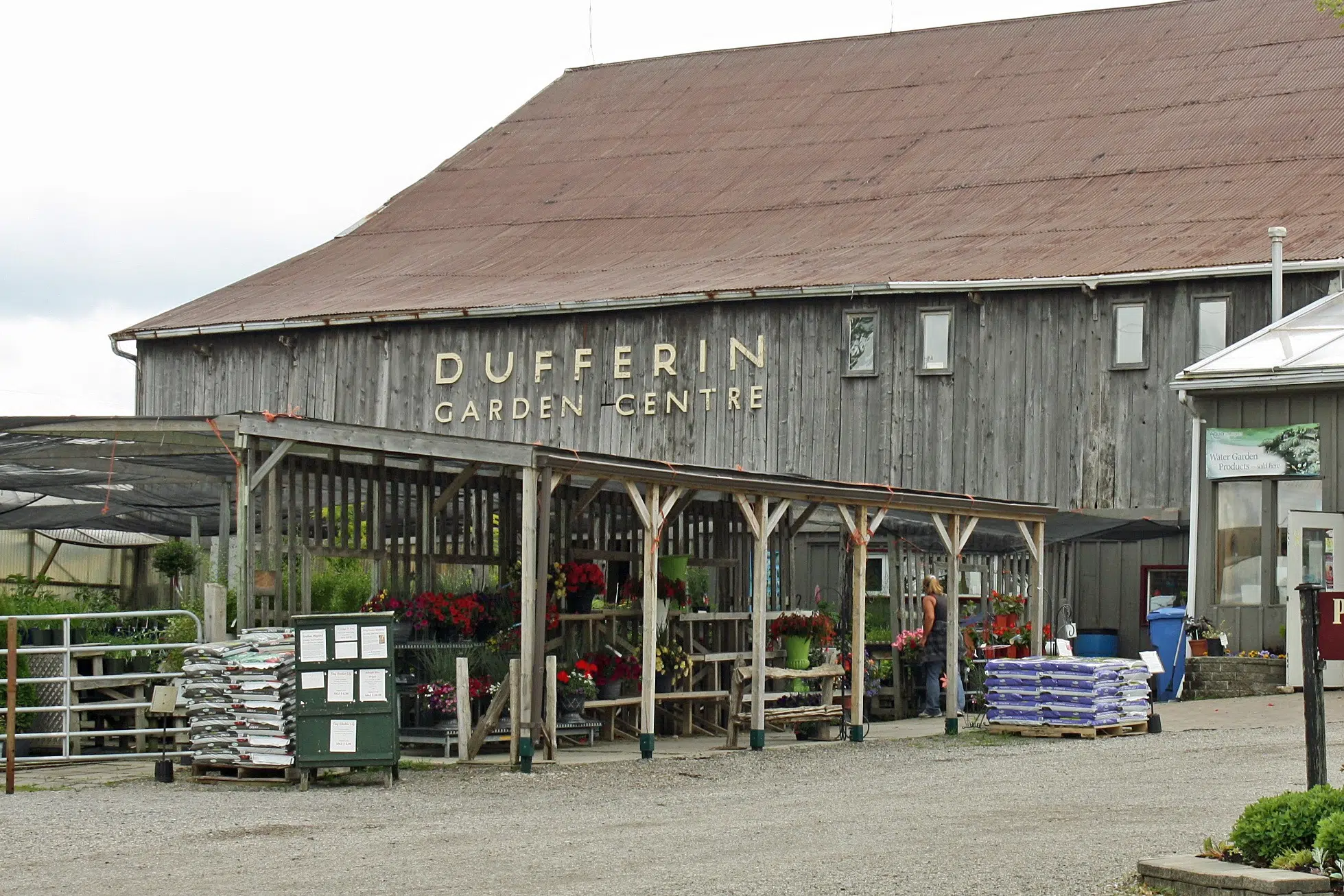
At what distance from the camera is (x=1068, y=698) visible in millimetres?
18328

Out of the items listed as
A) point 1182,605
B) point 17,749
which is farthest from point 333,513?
point 1182,605

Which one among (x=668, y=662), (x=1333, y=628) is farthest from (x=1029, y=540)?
(x=1333, y=628)

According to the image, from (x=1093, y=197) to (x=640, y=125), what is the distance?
10410 mm

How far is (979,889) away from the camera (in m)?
8.94

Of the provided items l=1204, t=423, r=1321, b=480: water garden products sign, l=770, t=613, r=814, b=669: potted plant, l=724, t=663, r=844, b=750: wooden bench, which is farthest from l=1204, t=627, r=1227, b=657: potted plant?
l=770, t=613, r=814, b=669: potted plant

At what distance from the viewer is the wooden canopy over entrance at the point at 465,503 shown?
15.0 m

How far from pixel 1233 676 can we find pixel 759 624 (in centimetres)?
777

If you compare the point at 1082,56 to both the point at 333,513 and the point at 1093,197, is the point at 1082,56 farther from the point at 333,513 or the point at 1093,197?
the point at 333,513

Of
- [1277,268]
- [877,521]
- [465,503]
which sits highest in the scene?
[1277,268]

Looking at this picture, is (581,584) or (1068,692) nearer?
(581,584)

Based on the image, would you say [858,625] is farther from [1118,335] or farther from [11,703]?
[1118,335]

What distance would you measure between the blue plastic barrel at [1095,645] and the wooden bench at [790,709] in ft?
25.3

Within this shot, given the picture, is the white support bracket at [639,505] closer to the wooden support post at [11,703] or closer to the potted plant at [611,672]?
the potted plant at [611,672]

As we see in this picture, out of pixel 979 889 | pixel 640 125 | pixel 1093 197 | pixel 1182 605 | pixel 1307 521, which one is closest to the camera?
pixel 979 889
